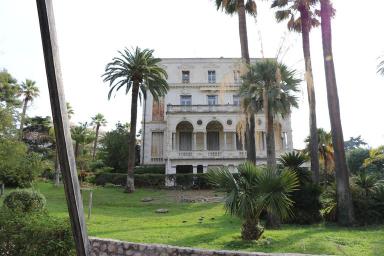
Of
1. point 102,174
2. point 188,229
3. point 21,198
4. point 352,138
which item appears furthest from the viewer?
point 352,138

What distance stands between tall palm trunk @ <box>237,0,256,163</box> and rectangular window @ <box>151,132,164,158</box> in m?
26.5

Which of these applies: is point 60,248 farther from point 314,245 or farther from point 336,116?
point 336,116

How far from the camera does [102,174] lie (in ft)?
126

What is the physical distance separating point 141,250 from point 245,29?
16.2m

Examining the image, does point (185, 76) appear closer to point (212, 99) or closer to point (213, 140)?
point (212, 99)

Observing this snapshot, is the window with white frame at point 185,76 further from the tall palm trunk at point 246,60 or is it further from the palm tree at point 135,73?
the tall palm trunk at point 246,60

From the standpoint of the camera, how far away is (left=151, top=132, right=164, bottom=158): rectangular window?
47312 millimetres

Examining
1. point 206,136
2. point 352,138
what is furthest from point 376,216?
point 352,138

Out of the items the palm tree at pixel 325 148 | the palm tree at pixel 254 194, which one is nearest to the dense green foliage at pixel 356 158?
the palm tree at pixel 325 148

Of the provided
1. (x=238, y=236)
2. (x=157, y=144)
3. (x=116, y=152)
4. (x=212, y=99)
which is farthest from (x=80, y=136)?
(x=238, y=236)

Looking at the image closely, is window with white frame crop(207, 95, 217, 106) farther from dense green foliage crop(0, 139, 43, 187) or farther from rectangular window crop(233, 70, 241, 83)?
dense green foliage crop(0, 139, 43, 187)

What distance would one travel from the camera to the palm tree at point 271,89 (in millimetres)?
17750

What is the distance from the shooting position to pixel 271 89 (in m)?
18.0

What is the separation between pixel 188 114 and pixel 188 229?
3053 cm
